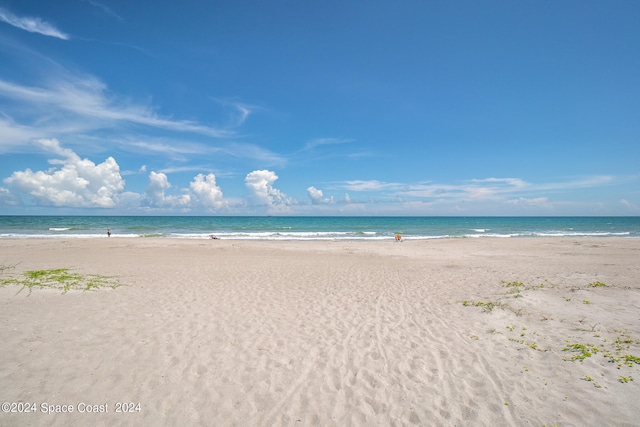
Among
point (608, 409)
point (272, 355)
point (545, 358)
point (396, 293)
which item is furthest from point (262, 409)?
point (396, 293)

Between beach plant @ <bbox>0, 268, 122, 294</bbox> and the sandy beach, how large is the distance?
0.63 metres

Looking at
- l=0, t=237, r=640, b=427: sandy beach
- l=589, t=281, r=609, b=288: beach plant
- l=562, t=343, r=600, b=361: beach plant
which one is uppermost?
l=589, t=281, r=609, b=288: beach plant

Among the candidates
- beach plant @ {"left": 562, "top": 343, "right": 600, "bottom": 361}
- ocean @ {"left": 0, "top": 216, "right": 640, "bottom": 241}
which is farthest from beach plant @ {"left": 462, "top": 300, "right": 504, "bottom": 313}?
ocean @ {"left": 0, "top": 216, "right": 640, "bottom": 241}

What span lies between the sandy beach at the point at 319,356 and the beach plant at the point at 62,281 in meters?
0.63

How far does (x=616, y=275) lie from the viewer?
13.2 metres

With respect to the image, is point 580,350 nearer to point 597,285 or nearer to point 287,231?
point 597,285

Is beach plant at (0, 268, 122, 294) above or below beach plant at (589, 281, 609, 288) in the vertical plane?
below

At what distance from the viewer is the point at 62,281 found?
10758 mm

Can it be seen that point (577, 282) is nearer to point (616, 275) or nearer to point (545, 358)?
point (616, 275)

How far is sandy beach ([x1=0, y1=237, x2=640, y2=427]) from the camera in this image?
4238 mm

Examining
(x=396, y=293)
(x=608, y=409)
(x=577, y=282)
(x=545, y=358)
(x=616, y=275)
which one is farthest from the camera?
(x=616, y=275)

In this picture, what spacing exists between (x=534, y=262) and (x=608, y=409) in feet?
51.5

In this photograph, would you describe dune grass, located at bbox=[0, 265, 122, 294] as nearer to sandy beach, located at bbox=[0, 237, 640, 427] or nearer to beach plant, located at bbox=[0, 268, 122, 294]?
beach plant, located at bbox=[0, 268, 122, 294]

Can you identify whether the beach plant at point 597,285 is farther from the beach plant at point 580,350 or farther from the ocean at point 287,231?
the ocean at point 287,231
